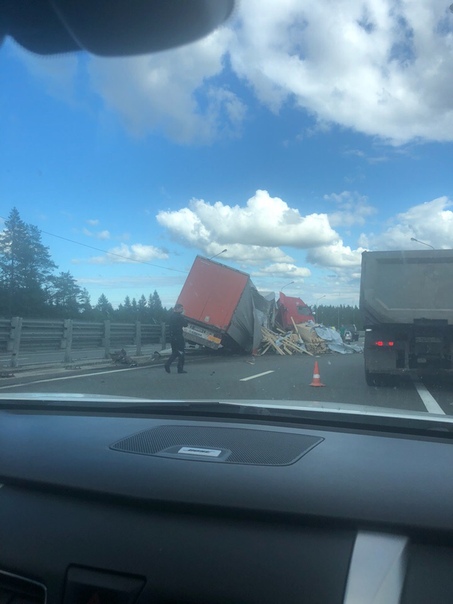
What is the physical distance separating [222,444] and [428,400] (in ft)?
26.5

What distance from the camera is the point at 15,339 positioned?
15.4 meters

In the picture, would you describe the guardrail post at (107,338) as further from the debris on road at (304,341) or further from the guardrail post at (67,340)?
the debris on road at (304,341)

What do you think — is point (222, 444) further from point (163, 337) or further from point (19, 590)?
point (163, 337)

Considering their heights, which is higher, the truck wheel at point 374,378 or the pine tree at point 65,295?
the pine tree at point 65,295

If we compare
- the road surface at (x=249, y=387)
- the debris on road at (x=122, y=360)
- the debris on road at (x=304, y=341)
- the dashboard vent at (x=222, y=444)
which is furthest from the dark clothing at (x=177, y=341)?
the dashboard vent at (x=222, y=444)

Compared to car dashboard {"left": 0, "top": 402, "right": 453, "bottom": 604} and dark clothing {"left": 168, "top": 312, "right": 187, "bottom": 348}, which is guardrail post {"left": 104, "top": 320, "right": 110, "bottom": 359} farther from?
car dashboard {"left": 0, "top": 402, "right": 453, "bottom": 604}

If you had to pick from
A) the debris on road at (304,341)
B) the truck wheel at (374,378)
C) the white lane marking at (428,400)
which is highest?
the debris on road at (304,341)

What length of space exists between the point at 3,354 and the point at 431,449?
14.2 m

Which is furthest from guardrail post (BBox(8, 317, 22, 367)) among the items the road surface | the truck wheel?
the truck wheel

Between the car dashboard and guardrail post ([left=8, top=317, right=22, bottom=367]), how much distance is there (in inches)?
510

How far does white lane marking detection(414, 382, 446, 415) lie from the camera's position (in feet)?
28.7

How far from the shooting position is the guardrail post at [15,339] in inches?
598

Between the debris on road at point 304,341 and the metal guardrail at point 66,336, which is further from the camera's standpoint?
the debris on road at point 304,341

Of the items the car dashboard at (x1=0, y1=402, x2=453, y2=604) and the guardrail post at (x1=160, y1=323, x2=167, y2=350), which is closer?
the car dashboard at (x1=0, y1=402, x2=453, y2=604)
